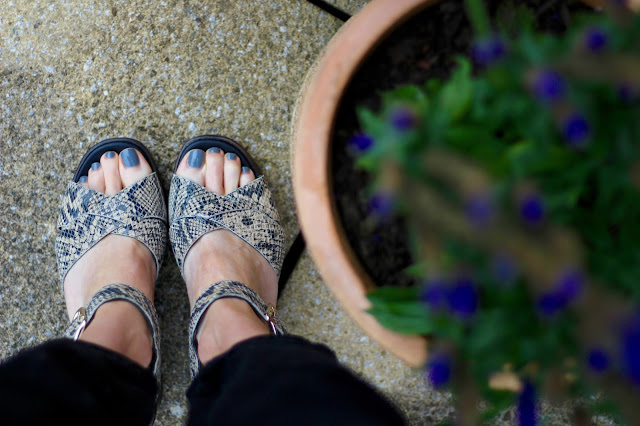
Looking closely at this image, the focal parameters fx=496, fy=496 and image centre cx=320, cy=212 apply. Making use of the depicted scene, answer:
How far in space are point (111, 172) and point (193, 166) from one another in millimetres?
211

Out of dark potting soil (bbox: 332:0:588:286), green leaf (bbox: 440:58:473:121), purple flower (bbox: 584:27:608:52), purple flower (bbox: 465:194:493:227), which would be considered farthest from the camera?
dark potting soil (bbox: 332:0:588:286)

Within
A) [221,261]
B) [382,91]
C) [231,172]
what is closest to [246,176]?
[231,172]

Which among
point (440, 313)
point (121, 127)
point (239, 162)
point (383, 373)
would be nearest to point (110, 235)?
point (121, 127)

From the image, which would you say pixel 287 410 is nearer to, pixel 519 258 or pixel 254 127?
pixel 519 258

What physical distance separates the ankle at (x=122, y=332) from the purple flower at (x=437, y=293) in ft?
2.53

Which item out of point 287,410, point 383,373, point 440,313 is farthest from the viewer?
point 383,373

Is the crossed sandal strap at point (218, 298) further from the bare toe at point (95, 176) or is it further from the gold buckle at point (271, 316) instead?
the bare toe at point (95, 176)

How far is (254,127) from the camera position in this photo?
119cm

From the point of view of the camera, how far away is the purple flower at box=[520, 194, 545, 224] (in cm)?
31

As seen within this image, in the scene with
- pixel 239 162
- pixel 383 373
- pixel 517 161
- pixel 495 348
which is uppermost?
pixel 517 161

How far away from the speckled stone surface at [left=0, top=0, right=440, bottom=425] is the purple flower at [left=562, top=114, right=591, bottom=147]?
86cm

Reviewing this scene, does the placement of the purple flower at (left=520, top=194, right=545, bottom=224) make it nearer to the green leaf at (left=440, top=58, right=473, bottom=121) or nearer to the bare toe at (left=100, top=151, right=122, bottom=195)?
the green leaf at (left=440, top=58, right=473, bottom=121)

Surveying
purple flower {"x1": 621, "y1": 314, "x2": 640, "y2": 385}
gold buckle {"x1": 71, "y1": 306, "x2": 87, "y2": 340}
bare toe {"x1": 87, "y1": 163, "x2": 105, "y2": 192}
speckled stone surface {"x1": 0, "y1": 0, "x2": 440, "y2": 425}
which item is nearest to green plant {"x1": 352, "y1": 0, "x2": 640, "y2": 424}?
purple flower {"x1": 621, "y1": 314, "x2": 640, "y2": 385}

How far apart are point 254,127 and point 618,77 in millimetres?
922
